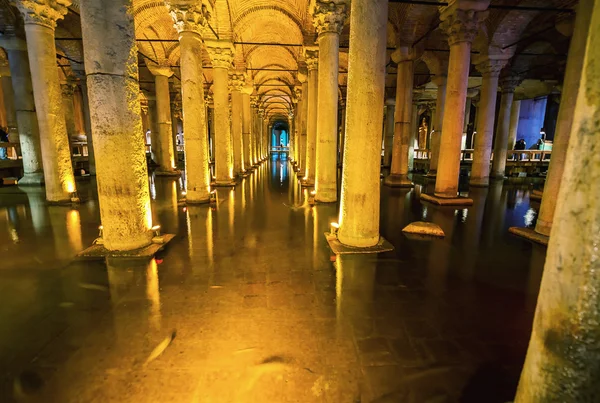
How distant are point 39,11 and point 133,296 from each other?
902 centimetres

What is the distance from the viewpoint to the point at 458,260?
495 cm

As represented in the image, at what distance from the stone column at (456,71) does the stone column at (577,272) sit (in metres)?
8.60

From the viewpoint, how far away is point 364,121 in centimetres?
489

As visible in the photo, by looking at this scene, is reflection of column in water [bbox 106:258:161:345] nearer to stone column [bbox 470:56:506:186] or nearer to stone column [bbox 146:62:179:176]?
stone column [bbox 470:56:506:186]

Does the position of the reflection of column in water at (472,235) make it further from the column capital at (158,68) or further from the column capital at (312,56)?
the column capital at (158,68)

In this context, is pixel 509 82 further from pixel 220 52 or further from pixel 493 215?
pixel 220 52

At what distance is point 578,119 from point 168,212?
8.58 meters

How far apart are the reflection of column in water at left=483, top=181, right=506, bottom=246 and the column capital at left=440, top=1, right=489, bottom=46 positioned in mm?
5093

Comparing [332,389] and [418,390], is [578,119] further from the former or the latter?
[332,389]

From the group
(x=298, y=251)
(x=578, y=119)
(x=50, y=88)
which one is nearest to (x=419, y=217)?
(x=298, y=251)

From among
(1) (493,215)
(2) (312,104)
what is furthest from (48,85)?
(1) (493,215)

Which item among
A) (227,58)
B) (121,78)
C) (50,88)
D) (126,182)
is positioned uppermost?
(227,58)

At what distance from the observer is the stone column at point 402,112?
1317cm

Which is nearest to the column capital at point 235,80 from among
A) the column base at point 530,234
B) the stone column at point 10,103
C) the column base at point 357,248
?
the stone column at point 10,103
